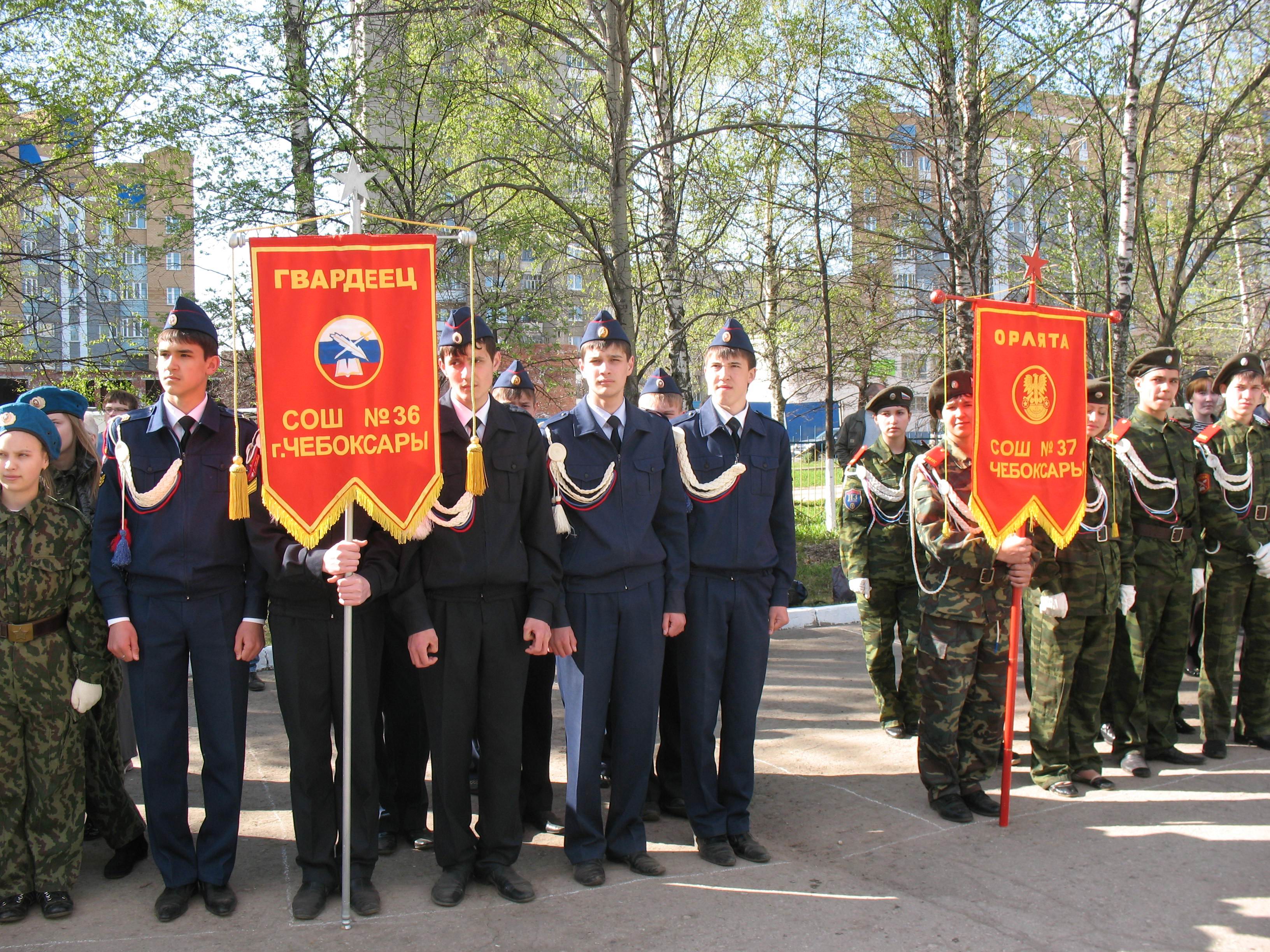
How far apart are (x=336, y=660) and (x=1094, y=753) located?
3.91 meters

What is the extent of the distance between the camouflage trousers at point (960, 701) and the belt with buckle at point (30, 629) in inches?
148

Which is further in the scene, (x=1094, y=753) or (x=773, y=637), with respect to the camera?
(x=773, y=637)

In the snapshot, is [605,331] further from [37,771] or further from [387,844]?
[37,771]

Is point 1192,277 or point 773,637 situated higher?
point 1192,277

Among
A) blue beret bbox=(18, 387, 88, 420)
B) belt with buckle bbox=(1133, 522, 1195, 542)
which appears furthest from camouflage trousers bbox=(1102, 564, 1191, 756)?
blue beret bbox=(18, 387, 88, 420)

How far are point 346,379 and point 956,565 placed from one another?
291 cm

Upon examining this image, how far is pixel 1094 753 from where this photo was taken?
5.06 metres

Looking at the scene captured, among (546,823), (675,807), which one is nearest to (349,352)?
(546,823)

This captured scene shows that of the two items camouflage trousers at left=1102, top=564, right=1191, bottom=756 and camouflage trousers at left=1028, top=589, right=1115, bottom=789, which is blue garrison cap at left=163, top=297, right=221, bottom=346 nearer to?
camouflage trousers at left=1028, top=589, right=1115, bottom=789

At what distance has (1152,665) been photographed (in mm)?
5477

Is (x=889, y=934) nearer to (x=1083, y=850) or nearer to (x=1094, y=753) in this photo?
(x=1083, y=850)

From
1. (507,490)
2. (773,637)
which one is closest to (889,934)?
(507,490)

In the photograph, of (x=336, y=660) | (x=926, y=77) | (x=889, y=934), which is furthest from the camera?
(x=926, y=77)

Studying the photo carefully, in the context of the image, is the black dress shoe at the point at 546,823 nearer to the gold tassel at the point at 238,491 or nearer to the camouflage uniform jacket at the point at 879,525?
the gold tassel at the point at 238,491
